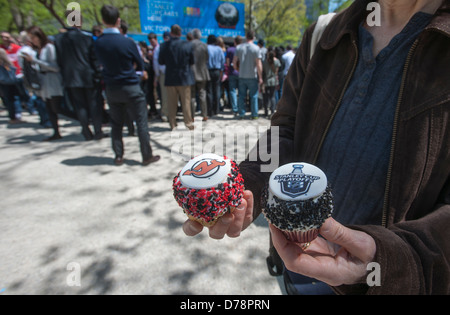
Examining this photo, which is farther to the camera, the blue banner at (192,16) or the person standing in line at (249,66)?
the blue banner at (192,16)

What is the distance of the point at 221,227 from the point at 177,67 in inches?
220

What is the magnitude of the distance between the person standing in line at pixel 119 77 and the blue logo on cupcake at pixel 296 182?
3955mm

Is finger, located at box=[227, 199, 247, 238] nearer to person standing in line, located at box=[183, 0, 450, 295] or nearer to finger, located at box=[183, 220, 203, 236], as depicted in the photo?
person standing in line, located at box=[183, 0, 450, 295]

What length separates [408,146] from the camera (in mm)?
937

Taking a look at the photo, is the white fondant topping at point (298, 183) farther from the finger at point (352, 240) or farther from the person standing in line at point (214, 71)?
the person standing in line at point (214, 71)

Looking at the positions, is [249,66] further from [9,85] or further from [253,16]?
[253,16]

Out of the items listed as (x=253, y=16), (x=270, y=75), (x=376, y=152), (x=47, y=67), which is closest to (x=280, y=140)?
(x=376, y=152)

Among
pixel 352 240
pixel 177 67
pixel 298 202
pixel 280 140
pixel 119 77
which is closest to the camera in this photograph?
pixel 352 240

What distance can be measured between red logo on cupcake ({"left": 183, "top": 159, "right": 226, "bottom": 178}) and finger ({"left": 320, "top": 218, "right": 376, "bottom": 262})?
498mm

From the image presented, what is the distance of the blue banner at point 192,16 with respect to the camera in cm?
1130

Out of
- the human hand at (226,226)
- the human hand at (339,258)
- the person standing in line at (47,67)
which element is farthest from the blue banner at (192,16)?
the human hand at (339,258)

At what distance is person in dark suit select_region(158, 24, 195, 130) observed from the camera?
5.75 m
